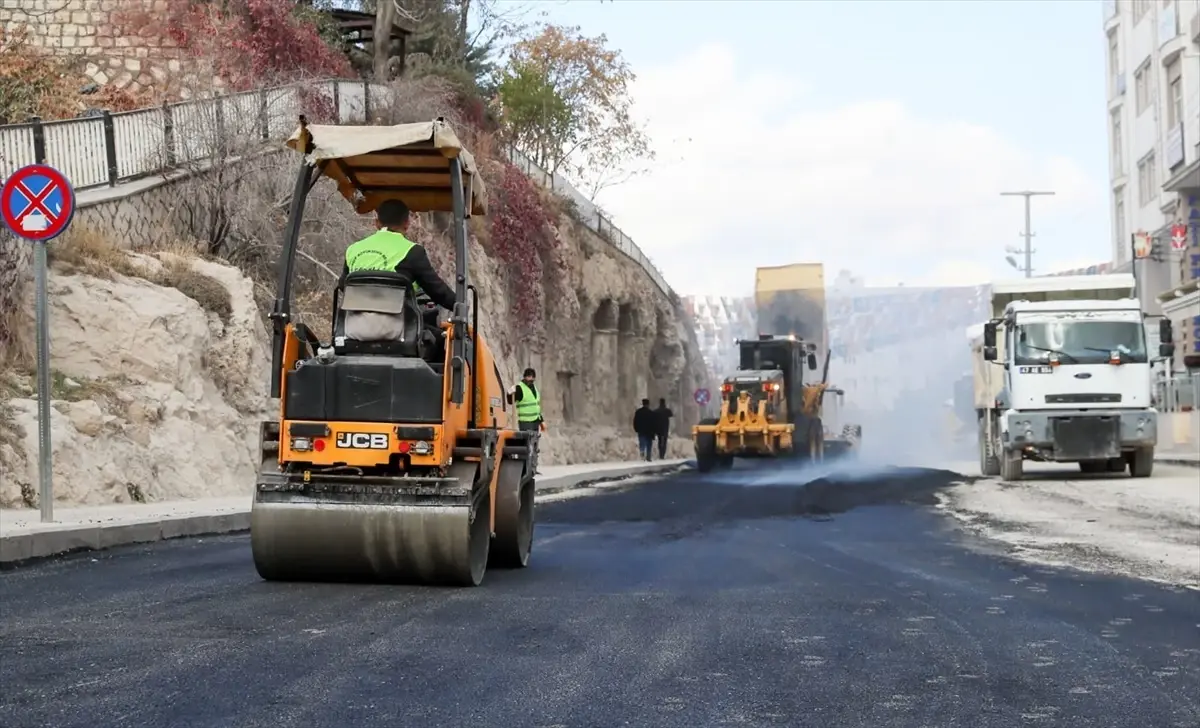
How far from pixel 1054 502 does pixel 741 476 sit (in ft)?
37.9

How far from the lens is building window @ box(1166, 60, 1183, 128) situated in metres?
49.2

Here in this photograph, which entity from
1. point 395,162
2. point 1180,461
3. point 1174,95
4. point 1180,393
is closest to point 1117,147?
point 1174,95

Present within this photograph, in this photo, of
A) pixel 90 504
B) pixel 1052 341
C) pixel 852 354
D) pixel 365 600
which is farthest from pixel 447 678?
pixel 852 354

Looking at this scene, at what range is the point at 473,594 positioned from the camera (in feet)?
27.8

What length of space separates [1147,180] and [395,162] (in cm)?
5004

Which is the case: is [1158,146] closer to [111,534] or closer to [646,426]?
[646,426]

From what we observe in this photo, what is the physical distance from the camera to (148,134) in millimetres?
23594

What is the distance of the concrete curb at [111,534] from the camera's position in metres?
10.3

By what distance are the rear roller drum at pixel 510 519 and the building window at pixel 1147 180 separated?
47.3m

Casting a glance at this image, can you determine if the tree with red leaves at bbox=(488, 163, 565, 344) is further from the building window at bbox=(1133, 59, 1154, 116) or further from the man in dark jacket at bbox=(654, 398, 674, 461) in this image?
the building window at bbox=(1133, 59, 1154, 116)

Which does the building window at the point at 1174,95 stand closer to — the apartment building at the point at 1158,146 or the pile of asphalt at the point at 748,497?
the apartment building at the point at 1158,146

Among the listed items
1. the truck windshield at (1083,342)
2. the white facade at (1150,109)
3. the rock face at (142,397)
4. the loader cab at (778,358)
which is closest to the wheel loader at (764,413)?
the loader cab at (778,358)

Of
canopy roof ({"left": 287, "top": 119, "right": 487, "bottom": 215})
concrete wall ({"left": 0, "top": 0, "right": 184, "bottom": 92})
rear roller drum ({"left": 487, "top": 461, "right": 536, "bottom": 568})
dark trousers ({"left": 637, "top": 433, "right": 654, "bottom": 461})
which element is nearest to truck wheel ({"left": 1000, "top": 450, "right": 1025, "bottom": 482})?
dark trousers ({"left": 637, "top": 433, "right": 654, "bottom": 461})

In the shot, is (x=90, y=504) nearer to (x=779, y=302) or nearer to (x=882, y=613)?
(x=882, y=613)
